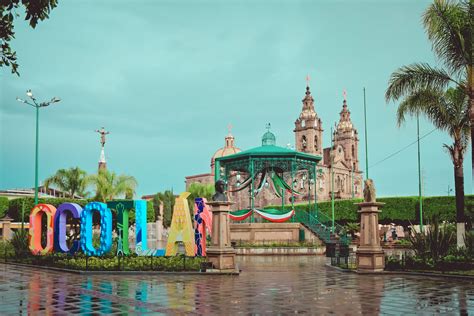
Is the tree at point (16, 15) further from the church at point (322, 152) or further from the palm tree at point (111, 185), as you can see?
the church at point (322, 152)

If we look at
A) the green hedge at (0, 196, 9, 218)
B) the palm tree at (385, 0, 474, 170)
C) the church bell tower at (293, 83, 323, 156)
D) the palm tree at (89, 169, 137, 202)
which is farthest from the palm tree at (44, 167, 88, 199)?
the church bell tower at (293, 83, 323, 156)

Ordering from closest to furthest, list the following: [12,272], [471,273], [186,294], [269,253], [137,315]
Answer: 1. [137,315]
2. [186,294]
3. [471,273]
4. [12,272]
5. [269,253]

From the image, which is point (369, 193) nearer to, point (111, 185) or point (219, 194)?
point (219, 194)

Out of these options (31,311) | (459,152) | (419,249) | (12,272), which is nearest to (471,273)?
(419,249)

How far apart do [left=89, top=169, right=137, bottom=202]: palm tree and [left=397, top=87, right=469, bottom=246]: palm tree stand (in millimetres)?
32139

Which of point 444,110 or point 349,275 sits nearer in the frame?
point 349,275

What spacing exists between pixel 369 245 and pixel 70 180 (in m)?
36.8

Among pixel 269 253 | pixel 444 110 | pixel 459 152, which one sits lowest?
pixel 269 253

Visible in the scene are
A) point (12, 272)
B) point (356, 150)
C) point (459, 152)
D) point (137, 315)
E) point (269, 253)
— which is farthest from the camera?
point (356, 150)

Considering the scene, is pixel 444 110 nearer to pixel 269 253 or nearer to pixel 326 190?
pixel 269 253

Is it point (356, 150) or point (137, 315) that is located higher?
point (356, 150)

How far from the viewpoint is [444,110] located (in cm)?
2016

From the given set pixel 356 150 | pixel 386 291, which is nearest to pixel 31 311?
pixel 386 291

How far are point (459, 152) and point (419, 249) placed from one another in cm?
476
